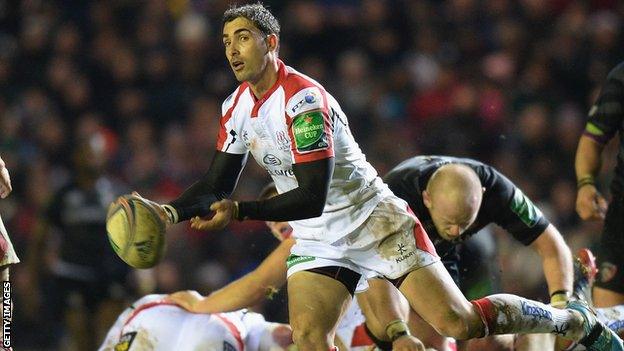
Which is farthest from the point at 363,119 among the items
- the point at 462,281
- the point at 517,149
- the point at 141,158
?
the point at 462,281

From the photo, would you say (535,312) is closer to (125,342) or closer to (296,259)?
(296,259)

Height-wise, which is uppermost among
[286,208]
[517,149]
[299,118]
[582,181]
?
[299,118]

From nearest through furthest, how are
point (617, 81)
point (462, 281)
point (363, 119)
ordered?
point (617, 81) < point (462, 281) < point (363, 119)

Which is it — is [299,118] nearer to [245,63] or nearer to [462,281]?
[245,63]

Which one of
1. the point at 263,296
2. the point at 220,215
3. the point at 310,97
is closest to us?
the point at 220,215

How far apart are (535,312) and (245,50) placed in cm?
189

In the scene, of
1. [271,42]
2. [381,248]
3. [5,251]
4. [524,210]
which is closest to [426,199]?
[524,210]

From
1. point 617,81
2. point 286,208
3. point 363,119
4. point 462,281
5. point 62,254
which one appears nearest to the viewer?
point 286,208

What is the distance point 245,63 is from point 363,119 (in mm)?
5473

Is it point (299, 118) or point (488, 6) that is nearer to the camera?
point (299, 118)

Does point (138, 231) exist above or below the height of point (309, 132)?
below

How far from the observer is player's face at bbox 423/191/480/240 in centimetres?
585

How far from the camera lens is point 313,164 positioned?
504 cm

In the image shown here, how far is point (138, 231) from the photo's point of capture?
494 cm
